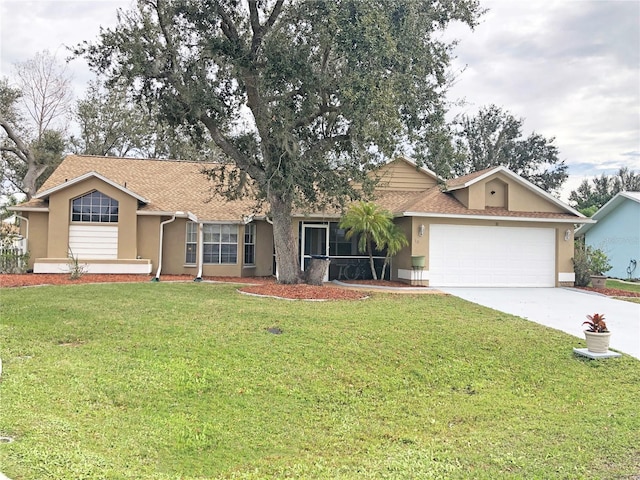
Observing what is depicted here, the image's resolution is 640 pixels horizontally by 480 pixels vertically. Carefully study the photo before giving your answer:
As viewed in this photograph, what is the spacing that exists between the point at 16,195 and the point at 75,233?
→ 21.5m

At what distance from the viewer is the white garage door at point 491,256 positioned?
56.8 feet

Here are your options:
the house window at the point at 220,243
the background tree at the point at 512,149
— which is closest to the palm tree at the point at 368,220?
the house window at the point at 220,243

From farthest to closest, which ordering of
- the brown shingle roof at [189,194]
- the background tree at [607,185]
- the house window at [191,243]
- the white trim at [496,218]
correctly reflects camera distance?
1. the background tree at [607,185]
2. the house window at [191,243]
3. the brown shingle roof at [189,194]
4. the white trim at [496,218]

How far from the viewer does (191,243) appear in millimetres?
19281

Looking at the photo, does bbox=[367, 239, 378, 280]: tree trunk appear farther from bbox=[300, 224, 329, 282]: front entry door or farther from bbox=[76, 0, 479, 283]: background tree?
bbox=[76, 0, 479, 283]: background tree

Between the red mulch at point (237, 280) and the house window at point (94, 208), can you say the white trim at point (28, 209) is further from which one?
the red mulch at point (237, 280)

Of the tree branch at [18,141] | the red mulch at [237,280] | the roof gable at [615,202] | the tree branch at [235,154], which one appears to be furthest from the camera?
the tree branch at [18,141]

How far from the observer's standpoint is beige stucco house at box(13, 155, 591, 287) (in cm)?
1739

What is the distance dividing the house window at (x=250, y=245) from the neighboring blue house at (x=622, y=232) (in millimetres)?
16889

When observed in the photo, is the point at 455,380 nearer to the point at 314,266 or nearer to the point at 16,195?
the point at 314,266

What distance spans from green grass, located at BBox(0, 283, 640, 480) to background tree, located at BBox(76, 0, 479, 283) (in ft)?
16.8

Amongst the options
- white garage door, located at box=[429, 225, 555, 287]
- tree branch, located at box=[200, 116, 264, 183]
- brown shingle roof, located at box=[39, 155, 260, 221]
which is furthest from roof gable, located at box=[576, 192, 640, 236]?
tree branch, located at box=[200, 116, 264, 183]

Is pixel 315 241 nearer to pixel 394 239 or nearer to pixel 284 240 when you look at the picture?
pixel 394 239

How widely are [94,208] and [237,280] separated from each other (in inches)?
240
